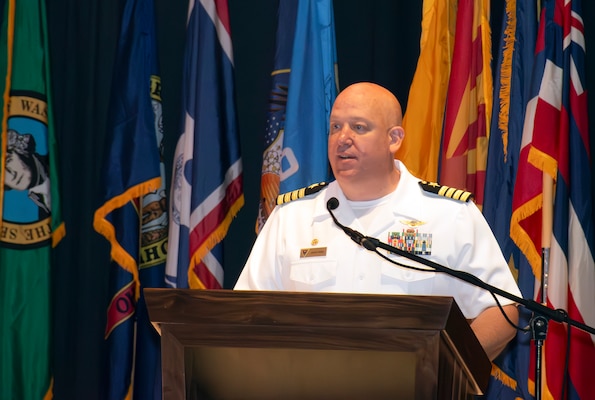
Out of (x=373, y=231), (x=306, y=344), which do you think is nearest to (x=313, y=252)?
(x=373, y=231)

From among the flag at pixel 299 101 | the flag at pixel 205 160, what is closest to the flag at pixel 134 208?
the flag at pixel 205 160

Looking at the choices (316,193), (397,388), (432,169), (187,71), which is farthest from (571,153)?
(397,388)

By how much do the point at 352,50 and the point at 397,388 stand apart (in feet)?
11.0

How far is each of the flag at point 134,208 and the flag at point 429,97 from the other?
1.18 metres

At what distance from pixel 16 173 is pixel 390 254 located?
6.86 feet

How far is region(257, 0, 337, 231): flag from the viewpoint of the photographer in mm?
4191

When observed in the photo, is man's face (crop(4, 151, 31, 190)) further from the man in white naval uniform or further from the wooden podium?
the wooden podium

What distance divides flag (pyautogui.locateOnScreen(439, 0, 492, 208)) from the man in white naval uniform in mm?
1211

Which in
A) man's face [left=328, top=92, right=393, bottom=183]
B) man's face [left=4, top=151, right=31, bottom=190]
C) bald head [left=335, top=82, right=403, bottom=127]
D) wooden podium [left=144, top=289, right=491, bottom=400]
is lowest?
wooden podium [left=144, top=289, right=491, bottom=400]

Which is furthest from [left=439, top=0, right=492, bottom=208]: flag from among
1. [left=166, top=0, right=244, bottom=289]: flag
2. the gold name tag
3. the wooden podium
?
the wooden podium

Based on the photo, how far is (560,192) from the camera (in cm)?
388

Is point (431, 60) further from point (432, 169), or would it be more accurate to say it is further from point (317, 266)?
point (317, 266)

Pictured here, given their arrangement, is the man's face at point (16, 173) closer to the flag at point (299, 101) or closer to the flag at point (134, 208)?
the flag at point (134, 208)

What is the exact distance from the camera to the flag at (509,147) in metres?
3.95
